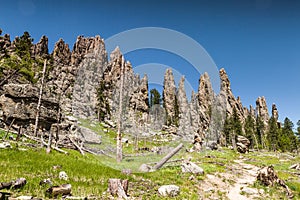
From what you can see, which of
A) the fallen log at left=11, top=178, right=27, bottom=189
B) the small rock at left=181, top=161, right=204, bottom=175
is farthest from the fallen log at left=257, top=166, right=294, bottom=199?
the fallen log at left=11, top=178, right=27, bottom=189

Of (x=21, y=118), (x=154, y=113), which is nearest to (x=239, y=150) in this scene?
(x=21, y=118)

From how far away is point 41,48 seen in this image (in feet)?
418

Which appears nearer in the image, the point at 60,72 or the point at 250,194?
the point at 250,194

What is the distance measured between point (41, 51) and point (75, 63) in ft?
68.6

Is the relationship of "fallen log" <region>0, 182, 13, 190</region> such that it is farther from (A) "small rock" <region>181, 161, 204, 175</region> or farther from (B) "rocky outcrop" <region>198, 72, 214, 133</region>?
(B) "rocky outcrop" <region>198, 72, 214, 133</region>

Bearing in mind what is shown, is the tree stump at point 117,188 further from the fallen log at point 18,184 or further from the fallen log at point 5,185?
the fallen log at point 5,185

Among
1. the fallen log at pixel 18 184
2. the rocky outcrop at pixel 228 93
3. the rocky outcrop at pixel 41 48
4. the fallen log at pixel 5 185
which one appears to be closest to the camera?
the fallen log at pixel 5 185

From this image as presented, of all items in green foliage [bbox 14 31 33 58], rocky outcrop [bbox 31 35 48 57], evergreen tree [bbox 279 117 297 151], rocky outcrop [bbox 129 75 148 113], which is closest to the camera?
green foliage [bbox 14 31 33 58]

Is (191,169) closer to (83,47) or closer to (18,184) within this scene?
(18,184)

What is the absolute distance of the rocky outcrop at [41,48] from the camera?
12388cm

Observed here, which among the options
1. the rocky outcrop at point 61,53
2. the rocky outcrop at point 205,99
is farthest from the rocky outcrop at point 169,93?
the rocky outcrop at point 61,53

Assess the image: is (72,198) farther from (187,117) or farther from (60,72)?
(60,72)

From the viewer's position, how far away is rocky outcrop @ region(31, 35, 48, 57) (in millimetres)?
123881

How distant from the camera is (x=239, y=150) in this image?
55.7 m
